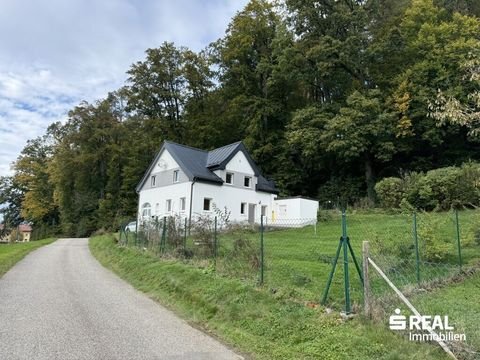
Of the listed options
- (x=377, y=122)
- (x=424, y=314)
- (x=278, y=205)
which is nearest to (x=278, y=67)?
(x=377, y=122)

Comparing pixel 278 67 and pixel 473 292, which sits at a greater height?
pixel 278 67

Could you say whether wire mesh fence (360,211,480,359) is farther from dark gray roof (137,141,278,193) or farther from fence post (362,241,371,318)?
dark gray roof (137,141,278,193)

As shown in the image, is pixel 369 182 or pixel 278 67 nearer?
pixel 369 182

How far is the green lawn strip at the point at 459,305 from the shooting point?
512 centimetres

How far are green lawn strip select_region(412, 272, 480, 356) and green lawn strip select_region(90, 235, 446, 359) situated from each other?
612mm

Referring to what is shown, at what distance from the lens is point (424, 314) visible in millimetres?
5719

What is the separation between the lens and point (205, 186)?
90.6ft

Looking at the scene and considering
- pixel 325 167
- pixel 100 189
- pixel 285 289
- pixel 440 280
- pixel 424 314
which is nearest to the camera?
pixel 424 314

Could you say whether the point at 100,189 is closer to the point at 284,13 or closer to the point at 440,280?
the point at 284,13

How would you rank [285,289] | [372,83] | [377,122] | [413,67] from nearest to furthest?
[285,289]
[377,122]
[413,67]
[372,83]

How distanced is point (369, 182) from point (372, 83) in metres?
9.04

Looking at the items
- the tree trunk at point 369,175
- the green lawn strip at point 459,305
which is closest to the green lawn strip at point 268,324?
the green lawn strip at point 459,305

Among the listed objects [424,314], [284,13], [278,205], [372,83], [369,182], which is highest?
[284,13]

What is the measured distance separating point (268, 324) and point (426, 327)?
235 cm
